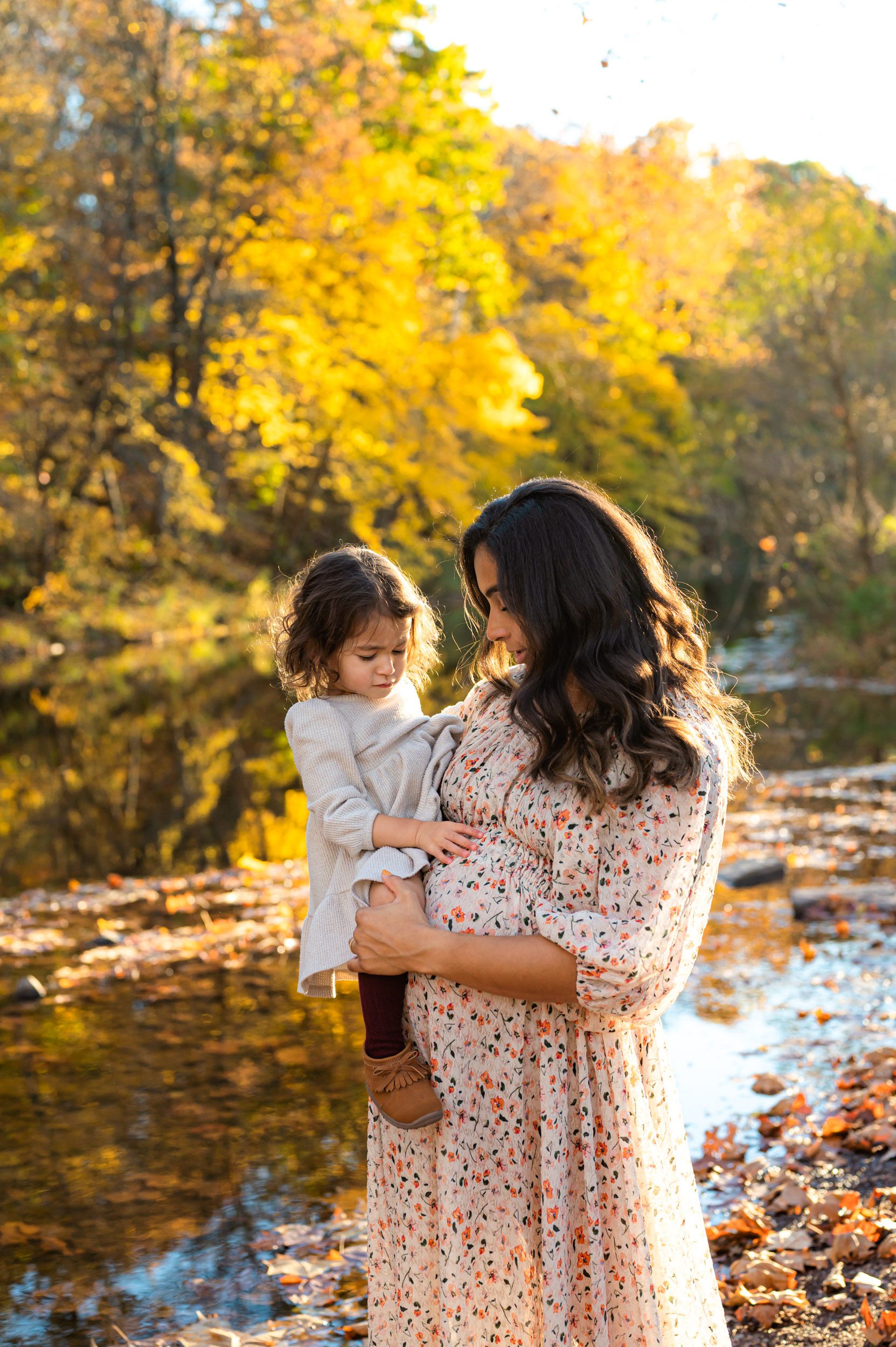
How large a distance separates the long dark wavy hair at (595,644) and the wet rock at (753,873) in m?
5.59

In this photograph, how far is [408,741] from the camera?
2400 millimetres

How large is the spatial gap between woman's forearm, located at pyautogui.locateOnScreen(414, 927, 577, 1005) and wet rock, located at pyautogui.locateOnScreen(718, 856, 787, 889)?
568 cm

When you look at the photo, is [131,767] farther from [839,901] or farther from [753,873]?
[839,901]

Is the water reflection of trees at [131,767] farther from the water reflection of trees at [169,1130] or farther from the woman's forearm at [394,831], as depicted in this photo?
the woman's forearm at [394,831]

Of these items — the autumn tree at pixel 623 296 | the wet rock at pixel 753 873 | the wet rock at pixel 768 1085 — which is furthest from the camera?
the autumn tree at pixel 623 296

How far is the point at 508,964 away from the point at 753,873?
Result: 5.86 metres

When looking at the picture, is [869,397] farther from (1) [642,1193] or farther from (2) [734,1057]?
(1) [642,1193]

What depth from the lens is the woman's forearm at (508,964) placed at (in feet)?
6.30

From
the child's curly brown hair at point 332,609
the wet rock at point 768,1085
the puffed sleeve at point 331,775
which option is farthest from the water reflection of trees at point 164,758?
the puffed sleeve at point 331,775

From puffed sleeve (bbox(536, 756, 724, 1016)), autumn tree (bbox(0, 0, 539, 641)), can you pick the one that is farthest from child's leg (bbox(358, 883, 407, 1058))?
autumn tree (bbox(0, 0, 539, 641))

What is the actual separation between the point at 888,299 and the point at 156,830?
13019 mm

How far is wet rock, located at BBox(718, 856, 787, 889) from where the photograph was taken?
7480 mm

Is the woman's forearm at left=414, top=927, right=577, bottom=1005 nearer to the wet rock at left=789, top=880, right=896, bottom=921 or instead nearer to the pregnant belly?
the pregnant belly

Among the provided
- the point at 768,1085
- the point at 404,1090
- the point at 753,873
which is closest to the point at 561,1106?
the point at 404,1090
